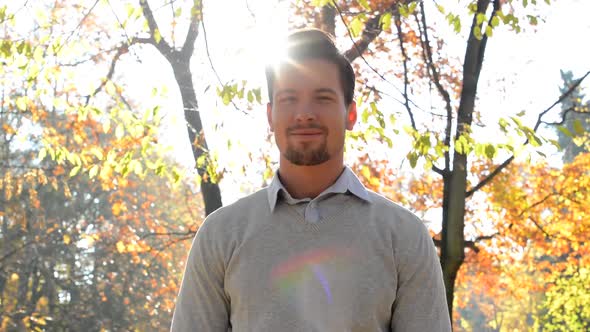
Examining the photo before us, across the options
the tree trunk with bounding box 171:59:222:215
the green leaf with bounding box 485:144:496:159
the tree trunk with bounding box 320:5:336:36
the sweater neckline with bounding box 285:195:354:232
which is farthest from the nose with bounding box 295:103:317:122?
the tree trunk with bounding box 171:59:222:215

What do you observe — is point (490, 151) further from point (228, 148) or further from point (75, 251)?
point (75, 251)

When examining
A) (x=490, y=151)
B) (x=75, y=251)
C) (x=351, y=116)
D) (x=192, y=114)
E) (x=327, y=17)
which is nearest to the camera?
(x=351, y=116)

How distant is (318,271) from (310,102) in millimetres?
556

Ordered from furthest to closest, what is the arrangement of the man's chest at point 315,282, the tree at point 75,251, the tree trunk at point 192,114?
the tree at point 75,251 < the tree trunk at point 192,114 < the man's chest at point 315,282

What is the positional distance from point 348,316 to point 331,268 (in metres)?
0.16

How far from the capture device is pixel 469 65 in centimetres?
1033

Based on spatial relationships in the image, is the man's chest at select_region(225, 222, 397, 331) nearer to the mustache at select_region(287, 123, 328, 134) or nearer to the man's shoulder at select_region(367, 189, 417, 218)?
the man's shoulder at select_region(367, 189, 417, 218)

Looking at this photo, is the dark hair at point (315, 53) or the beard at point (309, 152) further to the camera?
the dark hair at point (315, 53)

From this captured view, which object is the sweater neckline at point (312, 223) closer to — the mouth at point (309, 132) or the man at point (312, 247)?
the man at point (312, 247)

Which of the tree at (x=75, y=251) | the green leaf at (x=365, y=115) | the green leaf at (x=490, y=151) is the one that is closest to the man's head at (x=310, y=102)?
the green leaf at (x=490, y=151)

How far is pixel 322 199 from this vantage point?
268cm

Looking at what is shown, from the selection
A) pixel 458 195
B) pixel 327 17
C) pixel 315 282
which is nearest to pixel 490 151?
pixel 458 195

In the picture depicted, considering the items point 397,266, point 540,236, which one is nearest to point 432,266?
point 397,266

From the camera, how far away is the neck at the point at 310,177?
8.80ft
